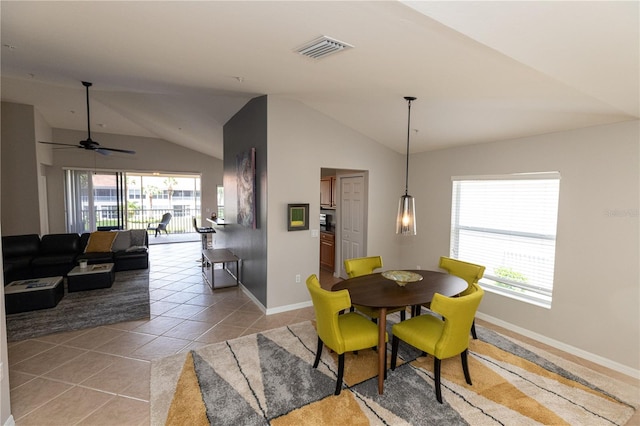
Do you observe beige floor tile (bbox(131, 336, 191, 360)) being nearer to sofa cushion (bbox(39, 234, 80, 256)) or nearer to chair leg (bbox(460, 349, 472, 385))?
chair leg (bbox(460, 349, 472, 385))

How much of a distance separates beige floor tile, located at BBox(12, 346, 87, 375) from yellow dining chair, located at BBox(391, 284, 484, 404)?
3.26 m

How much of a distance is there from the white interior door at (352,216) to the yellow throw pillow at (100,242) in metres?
4.72

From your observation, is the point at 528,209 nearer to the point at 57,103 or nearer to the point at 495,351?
the point at 495,351

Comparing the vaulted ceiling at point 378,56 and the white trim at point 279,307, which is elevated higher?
the vaulted ceiling at point 378,56

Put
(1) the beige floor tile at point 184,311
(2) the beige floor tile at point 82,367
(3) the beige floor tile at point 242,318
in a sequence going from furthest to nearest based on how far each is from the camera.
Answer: (1) the beige floor tile at point 184,311 < (3) the beige floor tile at point 242,318 < (2) the beige floor tile at point 82,367

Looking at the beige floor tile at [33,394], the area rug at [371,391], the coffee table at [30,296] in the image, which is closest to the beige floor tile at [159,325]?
the area rug at [371,391]

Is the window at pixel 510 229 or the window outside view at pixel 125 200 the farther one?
the window outside view at pixel 125 200

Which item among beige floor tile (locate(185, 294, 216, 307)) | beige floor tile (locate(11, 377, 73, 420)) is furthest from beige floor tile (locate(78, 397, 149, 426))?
beige floor tile (locate(185, 294, 216, 307))

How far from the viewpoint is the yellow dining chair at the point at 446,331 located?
2348 millimetres

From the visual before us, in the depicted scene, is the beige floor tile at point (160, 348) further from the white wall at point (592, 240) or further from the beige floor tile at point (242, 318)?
the white wall at point (592, 240)

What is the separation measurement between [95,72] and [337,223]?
164 inches

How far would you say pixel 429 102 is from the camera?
10.7 ft

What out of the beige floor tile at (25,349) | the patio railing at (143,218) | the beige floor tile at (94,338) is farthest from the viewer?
the patio railing at (143,218)

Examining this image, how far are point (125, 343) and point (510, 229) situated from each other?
15.8ft
